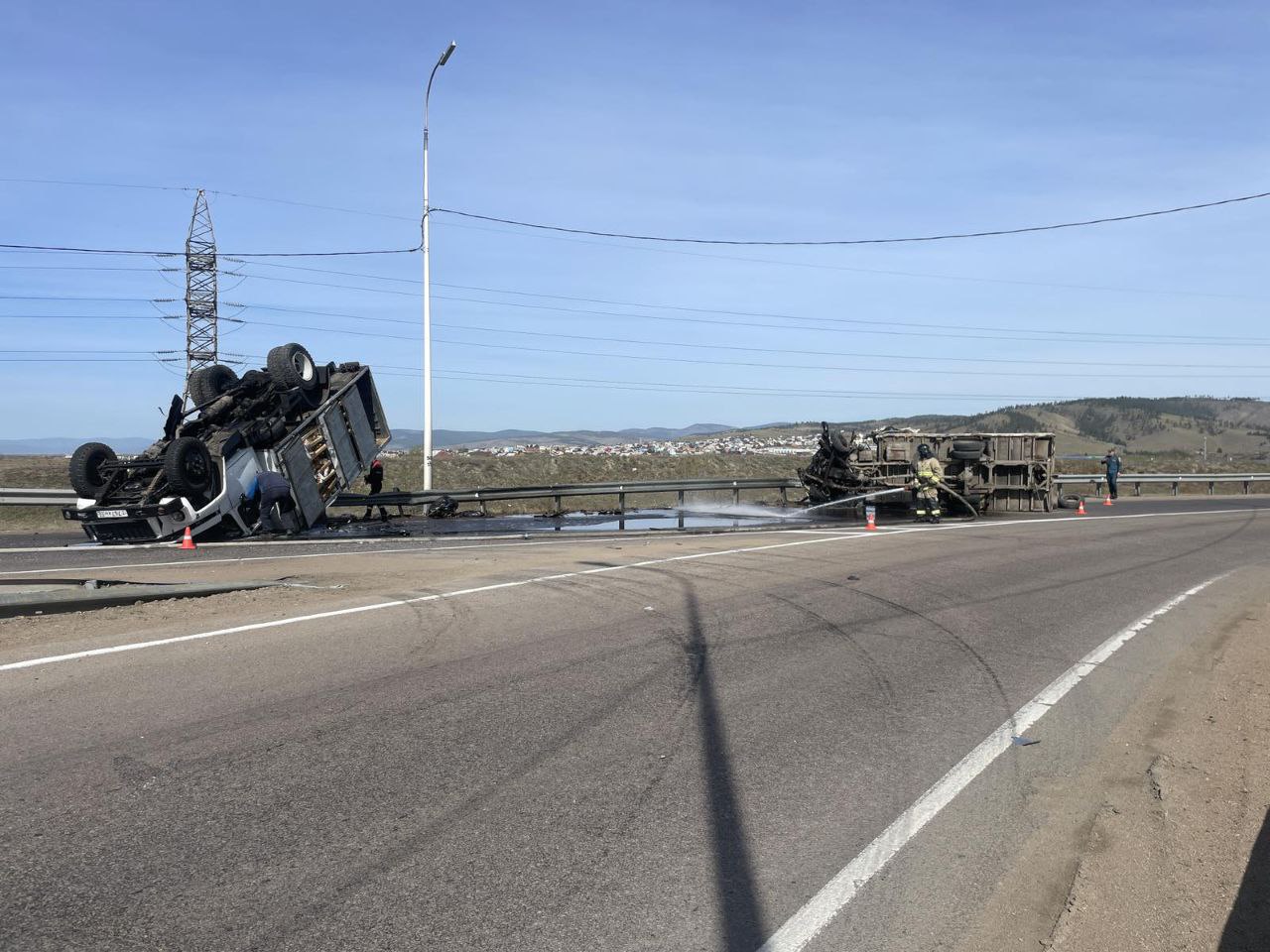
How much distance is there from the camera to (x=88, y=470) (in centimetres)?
1714

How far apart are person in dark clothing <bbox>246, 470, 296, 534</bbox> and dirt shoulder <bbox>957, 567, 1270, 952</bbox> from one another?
15112 millimetres

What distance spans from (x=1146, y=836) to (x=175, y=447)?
15520mm

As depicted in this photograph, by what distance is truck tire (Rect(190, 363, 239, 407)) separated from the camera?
18.2 meters

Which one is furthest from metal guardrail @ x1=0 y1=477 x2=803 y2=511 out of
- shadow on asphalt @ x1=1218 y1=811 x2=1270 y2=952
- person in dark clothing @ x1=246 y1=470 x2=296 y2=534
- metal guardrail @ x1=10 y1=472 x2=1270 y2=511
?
shadow on asphalt @ x1=1218 y1=811 x2=1270 y2=952

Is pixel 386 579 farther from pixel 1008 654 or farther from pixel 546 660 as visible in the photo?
pixel 1008 654

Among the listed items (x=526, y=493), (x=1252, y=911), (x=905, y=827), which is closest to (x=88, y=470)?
(x=526, y=493)

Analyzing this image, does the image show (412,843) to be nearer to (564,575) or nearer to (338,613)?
(338,613)

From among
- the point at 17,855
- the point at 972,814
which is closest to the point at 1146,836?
the point at 972,814

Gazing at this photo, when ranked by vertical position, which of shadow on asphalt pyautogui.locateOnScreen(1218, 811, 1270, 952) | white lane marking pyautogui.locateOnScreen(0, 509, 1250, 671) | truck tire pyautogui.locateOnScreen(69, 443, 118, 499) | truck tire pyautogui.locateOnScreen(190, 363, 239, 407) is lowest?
shadow on asphalt pyautogui.locateOnScreen(1218, 811, 1270, 952)

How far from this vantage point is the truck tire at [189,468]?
16.3m

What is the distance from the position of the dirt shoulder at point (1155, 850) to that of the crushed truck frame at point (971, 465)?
18.1 metres

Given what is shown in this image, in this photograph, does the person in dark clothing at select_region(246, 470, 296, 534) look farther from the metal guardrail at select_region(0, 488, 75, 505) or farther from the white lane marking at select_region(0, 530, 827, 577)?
the metal guardrail at select_region(0, 488, 75, 505)

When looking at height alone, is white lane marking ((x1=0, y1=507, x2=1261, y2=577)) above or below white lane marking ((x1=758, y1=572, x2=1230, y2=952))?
above

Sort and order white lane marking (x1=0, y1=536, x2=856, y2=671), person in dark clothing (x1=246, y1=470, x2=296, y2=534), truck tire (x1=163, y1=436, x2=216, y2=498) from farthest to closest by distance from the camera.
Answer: person in dark clothing (x1=246, y1=470, x2=296, y2=534)
truck tire (x1=163, y1=436, x2=216, y2=498)
white lane marking (x1=0, y1=536, x2=856, y2=671)
